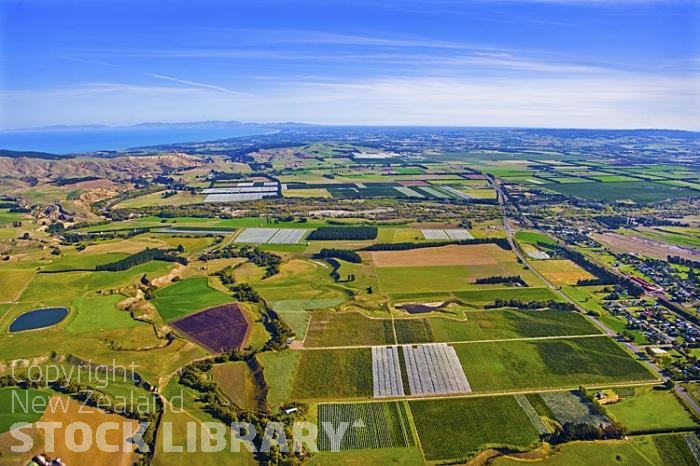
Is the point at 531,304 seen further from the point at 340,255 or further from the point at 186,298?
the point at 186,298

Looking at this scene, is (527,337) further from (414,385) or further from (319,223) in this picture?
(319,223)

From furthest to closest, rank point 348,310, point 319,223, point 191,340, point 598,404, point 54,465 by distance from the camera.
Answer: point 319,223 → point 348,310 → point 191,340 → point 598,404 → point 54,465

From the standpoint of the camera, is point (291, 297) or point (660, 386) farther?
point (291, 297)

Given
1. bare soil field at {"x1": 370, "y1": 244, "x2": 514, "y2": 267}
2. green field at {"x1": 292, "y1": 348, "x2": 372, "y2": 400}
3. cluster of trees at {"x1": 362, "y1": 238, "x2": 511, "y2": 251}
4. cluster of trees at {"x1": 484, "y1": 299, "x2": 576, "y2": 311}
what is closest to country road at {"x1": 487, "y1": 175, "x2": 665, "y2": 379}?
cluster of trees at {"x1": 484, "y1": 299, "x2": 576, "y2": 311}

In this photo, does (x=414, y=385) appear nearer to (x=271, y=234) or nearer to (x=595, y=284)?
(x=595, y=284)

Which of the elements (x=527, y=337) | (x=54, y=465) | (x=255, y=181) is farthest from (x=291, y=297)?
(x=255, y=181)

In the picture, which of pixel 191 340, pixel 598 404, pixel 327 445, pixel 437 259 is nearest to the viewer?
pixel 327 445

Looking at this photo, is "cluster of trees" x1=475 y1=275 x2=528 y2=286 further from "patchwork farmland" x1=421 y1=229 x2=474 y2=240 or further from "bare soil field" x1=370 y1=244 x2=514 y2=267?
"patchwork farmland" x1=421 y1=229 x2=474 y2=240
